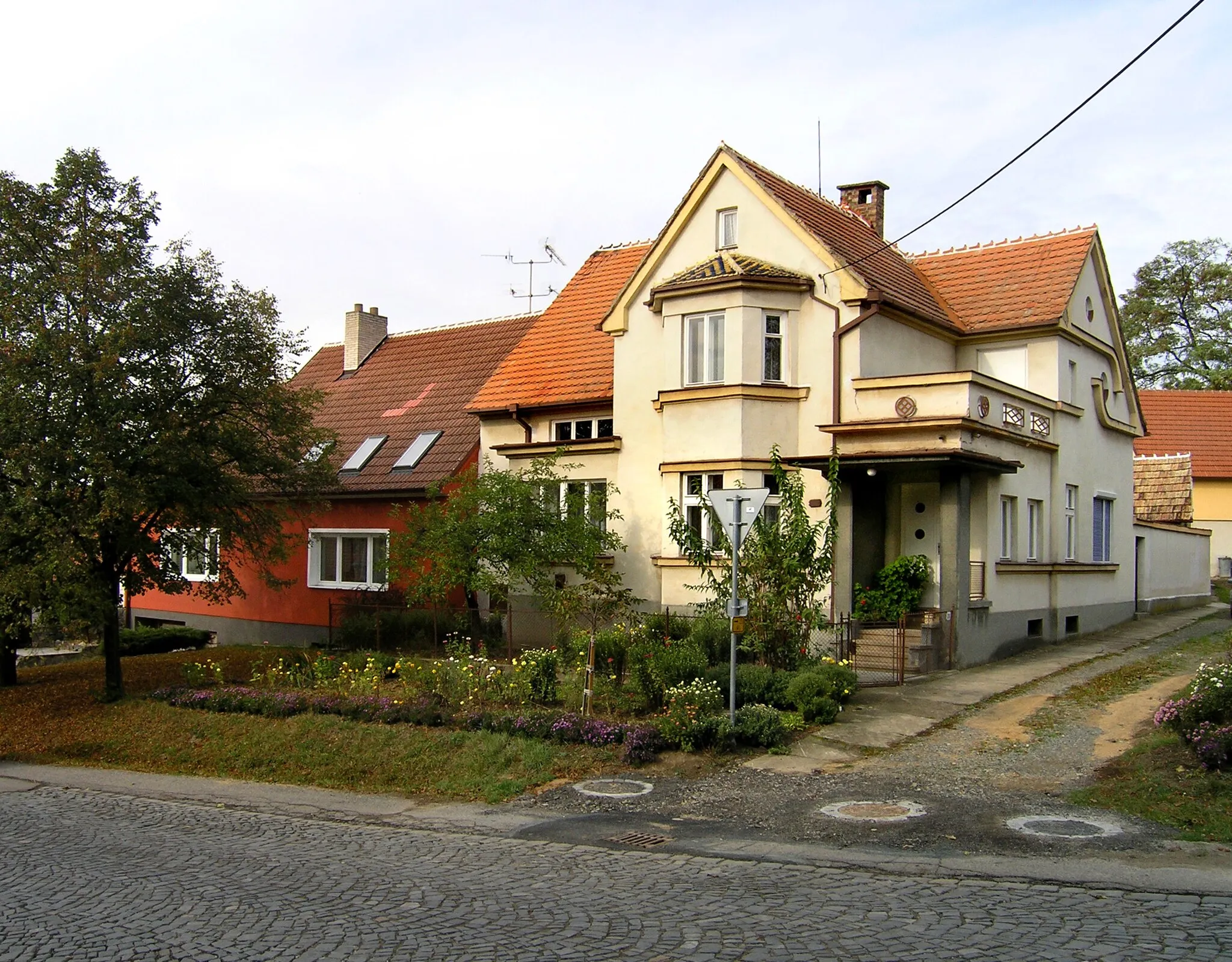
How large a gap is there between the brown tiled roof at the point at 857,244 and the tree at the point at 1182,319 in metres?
31.9

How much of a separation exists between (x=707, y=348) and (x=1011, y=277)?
23.6 feet

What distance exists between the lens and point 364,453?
27.8 metres

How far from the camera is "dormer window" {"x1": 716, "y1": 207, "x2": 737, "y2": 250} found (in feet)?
71.4

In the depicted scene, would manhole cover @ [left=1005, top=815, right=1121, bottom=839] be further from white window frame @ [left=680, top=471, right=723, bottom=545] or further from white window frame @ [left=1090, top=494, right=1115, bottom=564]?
white window frame @ [left=1090, top=494, right=1115, bottom=564]

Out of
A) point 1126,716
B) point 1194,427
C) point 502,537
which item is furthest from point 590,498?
point 1194,427

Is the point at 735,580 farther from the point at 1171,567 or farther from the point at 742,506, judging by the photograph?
the point at 1171,567

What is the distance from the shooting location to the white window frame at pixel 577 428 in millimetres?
23578

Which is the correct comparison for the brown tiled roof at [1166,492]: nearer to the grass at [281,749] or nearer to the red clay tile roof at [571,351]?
the red clay tile roof at [571,351]

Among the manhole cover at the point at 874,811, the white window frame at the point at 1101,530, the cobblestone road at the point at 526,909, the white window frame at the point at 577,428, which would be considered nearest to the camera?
the cobblestone road at the point at 526,909

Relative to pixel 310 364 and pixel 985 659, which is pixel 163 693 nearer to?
pixel 985 659

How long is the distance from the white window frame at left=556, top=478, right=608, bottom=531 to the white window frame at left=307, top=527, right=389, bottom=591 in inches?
192

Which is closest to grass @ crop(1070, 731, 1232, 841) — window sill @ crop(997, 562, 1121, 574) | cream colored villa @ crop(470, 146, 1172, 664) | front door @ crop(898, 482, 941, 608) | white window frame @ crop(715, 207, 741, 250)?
cream colored villa @ crop(470, 146, 1172, 664)

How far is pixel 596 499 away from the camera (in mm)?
21406

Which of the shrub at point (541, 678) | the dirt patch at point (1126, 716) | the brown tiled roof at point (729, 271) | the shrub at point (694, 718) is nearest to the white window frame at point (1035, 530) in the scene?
the dirt patch at point (1126, 716)
